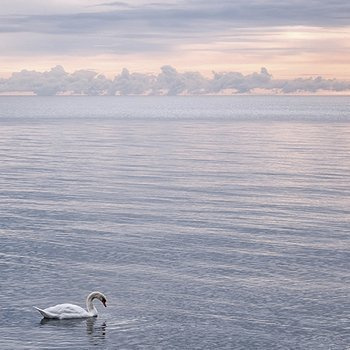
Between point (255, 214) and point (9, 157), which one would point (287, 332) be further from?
point (9, 157)

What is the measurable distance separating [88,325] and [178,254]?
11608mm

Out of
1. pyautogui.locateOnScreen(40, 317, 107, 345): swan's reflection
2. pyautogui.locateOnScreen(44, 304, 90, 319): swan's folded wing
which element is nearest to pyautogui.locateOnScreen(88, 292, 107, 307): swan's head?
pyautogui.locateOnScreen(44, 304, 90, 319): swan's folded wing

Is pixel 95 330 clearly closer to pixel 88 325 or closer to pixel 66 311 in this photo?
pixel 88 325

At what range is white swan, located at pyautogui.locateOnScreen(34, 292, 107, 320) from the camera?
104 feet

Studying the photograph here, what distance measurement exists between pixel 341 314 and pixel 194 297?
21.0ft

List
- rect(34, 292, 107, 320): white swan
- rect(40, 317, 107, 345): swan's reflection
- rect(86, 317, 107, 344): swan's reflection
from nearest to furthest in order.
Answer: rect(86, 317, 107, 344): swan's reflection → rect(40, 317, 107, 345): swan's reflection → rect(34, 292, 107, 320): white swan

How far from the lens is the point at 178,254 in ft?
141

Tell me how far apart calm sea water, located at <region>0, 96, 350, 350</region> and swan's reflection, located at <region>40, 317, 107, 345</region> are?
0.21 feet

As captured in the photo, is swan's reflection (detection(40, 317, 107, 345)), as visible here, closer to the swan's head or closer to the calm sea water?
the calm sea water

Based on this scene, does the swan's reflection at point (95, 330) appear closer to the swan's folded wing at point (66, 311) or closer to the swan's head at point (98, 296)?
the swan's folded wing at point (66, 311)

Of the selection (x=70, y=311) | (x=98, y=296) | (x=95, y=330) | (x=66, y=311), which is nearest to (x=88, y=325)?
(x=95, y=330)

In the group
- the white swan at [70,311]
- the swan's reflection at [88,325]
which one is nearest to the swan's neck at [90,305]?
the white swan at [70,311]

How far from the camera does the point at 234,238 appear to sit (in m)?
46.9

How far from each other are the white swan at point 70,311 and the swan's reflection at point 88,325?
18cm
